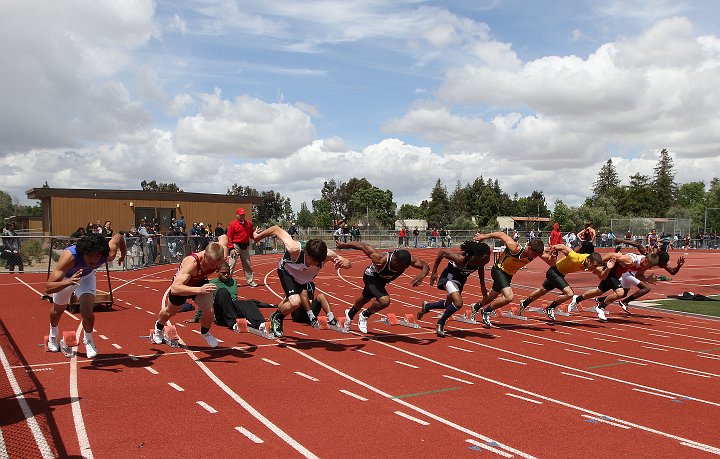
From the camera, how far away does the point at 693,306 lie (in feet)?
58.5

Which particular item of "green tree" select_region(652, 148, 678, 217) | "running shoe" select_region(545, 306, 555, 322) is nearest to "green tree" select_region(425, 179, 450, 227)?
"green tree" select_region(652, 148, 678, 217)

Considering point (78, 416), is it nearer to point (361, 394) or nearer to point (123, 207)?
point (361, 394)

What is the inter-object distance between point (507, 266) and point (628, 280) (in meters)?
4.66

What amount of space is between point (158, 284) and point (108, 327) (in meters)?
7.85

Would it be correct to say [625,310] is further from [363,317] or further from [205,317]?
[205,317]

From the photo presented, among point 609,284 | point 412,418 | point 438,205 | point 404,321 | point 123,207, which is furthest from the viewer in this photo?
point 438,205

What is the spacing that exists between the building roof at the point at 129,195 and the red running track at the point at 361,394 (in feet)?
92.5

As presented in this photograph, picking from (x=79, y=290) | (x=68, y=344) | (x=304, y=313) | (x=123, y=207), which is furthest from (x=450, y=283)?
(x=123, y=207)

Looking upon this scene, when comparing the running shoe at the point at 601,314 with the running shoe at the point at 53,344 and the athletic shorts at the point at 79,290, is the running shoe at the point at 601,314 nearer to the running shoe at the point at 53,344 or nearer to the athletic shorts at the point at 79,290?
the athletic shorts at the point at 79,290

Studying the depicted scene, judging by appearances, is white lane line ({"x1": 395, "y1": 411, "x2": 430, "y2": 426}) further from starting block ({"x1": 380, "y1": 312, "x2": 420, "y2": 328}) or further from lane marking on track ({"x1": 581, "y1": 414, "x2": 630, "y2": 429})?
starting block ({"x1": 380, "y1": 312, "x2": 420, "y2": 328})

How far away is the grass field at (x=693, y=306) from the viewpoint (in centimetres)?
1681

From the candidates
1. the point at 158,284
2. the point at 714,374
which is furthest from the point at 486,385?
the point at 158,284

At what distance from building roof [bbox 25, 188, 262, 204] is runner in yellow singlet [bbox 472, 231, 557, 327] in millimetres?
32976

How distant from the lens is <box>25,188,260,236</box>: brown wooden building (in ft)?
126
